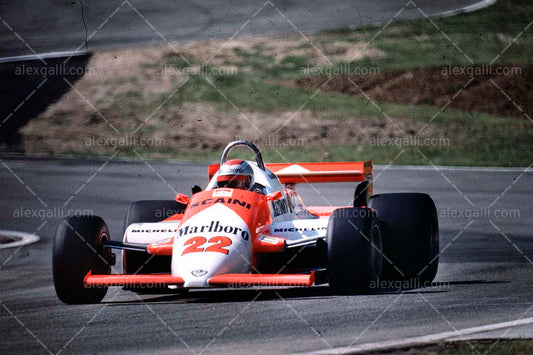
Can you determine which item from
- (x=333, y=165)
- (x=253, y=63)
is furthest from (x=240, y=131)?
(x=333, y=165)

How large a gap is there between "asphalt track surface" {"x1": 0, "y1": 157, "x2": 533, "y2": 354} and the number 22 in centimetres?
48

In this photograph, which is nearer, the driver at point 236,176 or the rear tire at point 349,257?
the rear tire at point 349,257

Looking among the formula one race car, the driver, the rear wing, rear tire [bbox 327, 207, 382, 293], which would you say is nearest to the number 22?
the formula one race car

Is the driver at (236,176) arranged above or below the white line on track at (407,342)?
above

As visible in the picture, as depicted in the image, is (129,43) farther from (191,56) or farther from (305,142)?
(305,142)

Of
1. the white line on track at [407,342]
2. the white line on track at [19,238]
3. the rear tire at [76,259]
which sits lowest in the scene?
the white line on track at [19,238]

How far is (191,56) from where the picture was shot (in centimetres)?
2764

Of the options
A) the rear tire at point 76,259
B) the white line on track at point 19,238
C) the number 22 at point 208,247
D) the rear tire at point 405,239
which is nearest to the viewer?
the number 22 at point 208,247

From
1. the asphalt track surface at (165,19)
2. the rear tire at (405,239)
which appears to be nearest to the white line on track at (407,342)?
the rear tire at (405,239)

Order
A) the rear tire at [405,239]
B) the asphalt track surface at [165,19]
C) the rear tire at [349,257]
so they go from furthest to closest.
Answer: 1. the asphalt track surface at [165,19]
2. the rear tire at [405,239]
3. the rear tire at [349,257]

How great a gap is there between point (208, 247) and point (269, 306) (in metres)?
0.78

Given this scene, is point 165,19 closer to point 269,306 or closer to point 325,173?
point 325,173

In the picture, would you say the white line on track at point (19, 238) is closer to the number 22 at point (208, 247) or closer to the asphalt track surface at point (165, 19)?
the number 22 at point (208, 247)

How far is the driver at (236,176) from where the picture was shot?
34.5 feet
